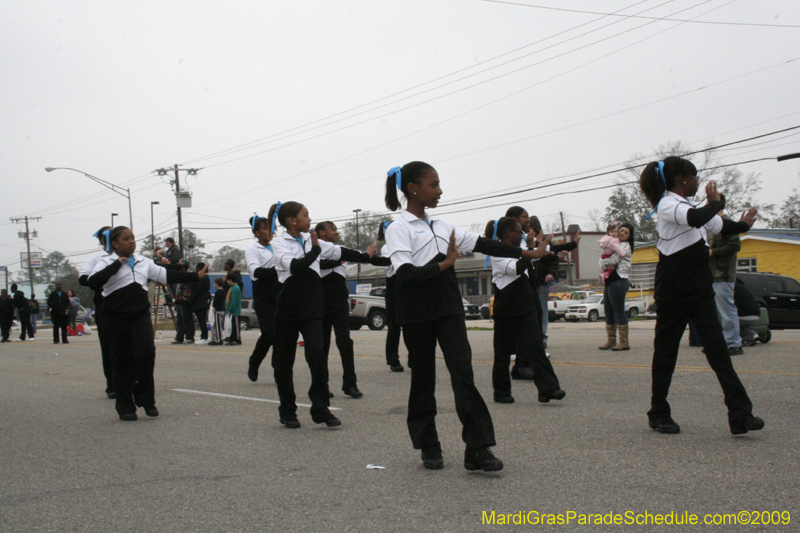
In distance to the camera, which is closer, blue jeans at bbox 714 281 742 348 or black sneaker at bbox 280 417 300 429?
black sneaker at bbox 280 417 300 429

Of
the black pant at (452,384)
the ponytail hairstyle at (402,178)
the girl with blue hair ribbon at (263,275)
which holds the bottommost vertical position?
the black pant at (452,384)

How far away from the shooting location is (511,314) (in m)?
6.92

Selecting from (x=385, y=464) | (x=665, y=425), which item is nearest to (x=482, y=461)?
(x=385, y=464)

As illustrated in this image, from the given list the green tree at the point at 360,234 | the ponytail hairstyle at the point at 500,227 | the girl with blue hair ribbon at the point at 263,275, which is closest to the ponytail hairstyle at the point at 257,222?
the girl with blue hair ribbon at the point at 263,275

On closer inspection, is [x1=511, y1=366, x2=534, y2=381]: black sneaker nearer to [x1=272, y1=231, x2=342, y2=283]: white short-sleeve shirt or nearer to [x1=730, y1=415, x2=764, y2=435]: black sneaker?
[x1=272, y1=231, x2=342, y2=283]: white short-sleeve shirt

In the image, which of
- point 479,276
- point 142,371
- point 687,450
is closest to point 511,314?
point 687,450

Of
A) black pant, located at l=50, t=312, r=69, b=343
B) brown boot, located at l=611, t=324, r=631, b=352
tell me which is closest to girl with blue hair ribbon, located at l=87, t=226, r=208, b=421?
brown boot, located at l=611, t=324, r=631, b=352

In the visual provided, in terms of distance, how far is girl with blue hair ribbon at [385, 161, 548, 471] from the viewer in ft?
13.9

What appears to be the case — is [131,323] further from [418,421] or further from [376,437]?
[418,421]

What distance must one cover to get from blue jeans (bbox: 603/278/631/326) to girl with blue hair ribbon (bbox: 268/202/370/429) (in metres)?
5.65

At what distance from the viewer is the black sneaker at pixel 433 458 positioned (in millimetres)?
4371

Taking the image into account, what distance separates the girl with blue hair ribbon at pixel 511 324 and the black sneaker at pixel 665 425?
1353mm

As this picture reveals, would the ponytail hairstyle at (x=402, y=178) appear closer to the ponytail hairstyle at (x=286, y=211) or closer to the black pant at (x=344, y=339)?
the ponytail hairstyle at (x=286, y=211)

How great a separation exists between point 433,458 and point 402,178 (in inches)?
68.1
